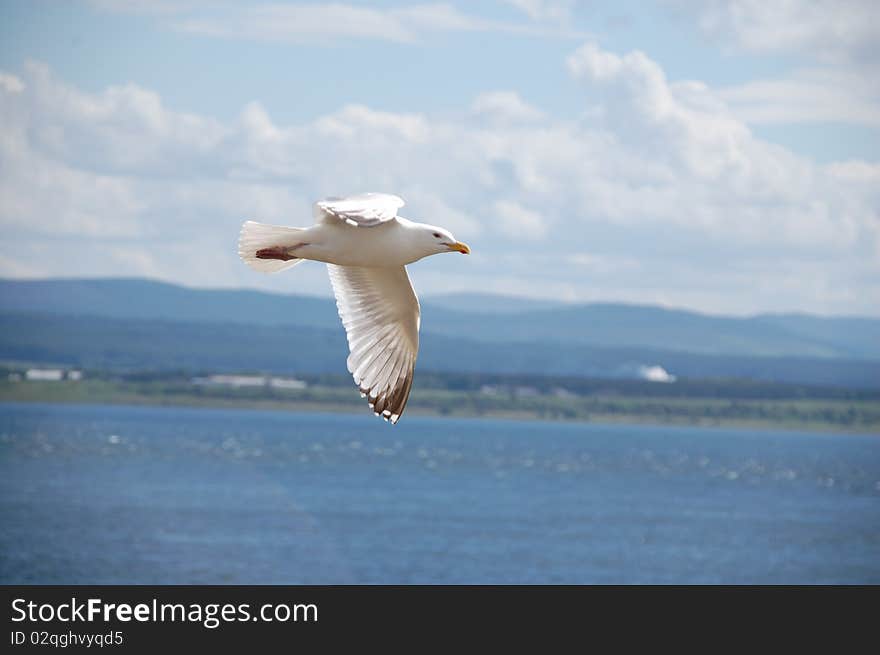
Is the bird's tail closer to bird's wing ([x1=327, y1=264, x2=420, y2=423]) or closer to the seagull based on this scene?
the seagull

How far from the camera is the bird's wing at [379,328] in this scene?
44.3 ft

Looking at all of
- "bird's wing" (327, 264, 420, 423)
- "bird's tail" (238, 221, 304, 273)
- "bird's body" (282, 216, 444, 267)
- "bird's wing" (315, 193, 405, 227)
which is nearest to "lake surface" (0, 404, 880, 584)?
"bird's wing" (327, 264, 420, 423)

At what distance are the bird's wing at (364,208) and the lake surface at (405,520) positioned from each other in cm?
7600

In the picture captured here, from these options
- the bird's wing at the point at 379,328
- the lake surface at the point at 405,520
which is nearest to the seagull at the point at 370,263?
the bird's wing at the point at 379,328

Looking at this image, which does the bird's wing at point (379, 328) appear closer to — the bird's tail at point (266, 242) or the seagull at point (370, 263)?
the seagull at point (370, 263)

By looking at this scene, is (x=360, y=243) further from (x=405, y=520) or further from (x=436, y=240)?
(x=405, y=520)

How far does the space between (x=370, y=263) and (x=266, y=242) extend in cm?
86

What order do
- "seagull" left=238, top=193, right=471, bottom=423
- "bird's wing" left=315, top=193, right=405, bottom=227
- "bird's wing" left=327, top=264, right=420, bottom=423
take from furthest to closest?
"bird's wing" left=327, top=264, right=420, bottom=423, "seagull" left=238, top=193, right=471, bottom=423, "bird's wing" left=315, top=193, right=405, bottom=227

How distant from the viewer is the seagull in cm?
1112

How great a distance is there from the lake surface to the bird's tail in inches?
2939

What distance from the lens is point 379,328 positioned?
45.1ft
